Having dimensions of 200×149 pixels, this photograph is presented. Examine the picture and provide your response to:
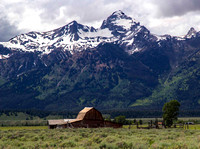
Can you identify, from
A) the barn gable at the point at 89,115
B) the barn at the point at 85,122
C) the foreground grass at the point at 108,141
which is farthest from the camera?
the barn gable at the point at 89,115

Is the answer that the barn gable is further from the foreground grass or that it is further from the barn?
the foreground grass

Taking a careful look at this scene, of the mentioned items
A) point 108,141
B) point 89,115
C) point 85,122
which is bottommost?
point 85,122

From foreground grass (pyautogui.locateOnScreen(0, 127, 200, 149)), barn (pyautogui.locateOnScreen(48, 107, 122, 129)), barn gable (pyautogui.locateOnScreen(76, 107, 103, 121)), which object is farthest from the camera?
barn gable (pyautogui.locateOnScreen(76, 107, 103, 121))

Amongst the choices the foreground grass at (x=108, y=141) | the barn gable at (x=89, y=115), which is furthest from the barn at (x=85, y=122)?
the foreground grass at (x=108, y=141)

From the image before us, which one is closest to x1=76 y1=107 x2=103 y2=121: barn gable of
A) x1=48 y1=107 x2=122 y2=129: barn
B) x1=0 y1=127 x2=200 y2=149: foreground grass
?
x1=48 y1=107 x2=122 y2=129: barn

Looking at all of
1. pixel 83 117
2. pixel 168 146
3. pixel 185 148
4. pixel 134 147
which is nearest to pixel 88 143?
pixel 134 147

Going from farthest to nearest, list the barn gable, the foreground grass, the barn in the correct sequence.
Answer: the barn gable, the barn, the foreground grass

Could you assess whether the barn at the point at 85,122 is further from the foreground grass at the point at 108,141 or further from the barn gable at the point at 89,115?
the foreground grass at the point at 108,141

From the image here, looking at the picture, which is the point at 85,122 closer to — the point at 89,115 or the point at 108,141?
the point at 89,115

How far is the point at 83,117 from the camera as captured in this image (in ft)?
319

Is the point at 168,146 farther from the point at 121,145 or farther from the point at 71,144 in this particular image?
the point at 71,144

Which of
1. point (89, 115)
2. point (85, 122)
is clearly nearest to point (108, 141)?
point (85, 122)

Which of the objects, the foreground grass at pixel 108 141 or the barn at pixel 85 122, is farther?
the barn at pixel 85 122

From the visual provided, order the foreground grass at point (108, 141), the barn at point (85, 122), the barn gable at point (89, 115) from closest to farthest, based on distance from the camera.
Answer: the foreground grass at point (108, 141) < the barn at point (85, 122) < the barn gable at point (89, 115)
